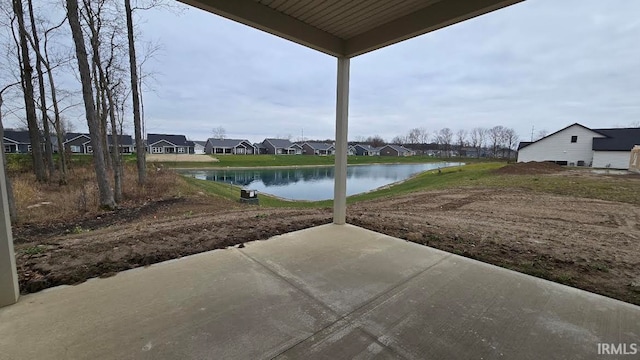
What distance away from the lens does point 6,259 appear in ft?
5.63

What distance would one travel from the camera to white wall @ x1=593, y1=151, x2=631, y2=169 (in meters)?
19.3

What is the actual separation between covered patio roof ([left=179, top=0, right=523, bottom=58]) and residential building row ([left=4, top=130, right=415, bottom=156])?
31.0 meters

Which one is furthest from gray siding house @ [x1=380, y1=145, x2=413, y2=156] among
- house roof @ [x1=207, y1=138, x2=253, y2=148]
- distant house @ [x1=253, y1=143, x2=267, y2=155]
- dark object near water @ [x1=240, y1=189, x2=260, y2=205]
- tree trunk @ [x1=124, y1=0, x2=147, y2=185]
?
tree trunk @ [x1=124, y1=0, x2=147, y2=185]

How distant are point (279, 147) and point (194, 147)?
17.8 meters

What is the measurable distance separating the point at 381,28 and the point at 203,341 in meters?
3.37

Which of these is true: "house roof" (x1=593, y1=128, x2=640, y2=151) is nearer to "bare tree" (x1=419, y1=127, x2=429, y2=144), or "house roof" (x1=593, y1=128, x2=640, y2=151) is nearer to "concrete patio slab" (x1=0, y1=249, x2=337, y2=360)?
"concrete patio slab" (x1=0, y1=249, x2=337, y2=360)

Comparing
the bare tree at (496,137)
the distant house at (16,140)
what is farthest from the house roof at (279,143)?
the bare tree at (496,137)

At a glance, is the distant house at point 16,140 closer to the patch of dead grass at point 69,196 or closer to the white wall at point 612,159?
the patch of dead grass at point 69,196

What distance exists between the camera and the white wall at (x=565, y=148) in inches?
874

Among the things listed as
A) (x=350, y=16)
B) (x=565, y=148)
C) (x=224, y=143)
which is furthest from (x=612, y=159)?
(x=224, y=143)

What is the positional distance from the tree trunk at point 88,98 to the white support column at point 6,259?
635 cm

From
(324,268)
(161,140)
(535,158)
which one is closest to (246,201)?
(324,268)

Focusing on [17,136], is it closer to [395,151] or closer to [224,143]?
[224,143]

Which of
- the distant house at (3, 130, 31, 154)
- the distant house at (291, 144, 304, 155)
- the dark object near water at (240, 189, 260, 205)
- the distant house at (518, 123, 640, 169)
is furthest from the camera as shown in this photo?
the distant house at (291, 144, 304, 155)
